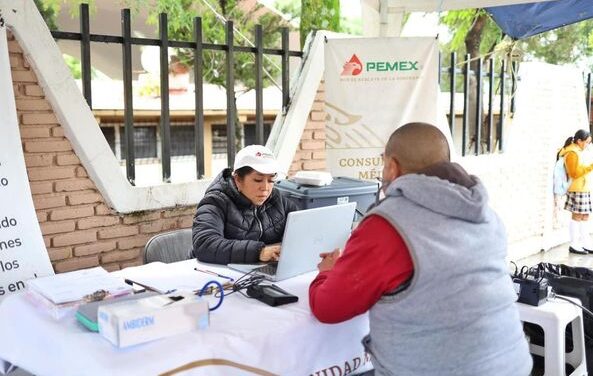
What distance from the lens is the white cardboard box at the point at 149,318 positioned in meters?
1.75

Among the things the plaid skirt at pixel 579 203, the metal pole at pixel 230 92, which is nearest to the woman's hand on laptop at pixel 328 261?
the metal pole at pixel 230 92

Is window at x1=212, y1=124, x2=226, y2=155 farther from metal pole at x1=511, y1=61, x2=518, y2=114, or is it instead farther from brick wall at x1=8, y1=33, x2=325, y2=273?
brick wall at x1=8, y1=33, x2=325, y2=273

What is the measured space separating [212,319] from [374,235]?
647 mm

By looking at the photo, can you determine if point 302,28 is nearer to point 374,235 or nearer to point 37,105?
point 37,105

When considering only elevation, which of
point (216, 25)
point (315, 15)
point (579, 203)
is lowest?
point (579, 203)

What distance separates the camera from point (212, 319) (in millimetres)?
2039

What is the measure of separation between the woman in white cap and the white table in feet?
2.46

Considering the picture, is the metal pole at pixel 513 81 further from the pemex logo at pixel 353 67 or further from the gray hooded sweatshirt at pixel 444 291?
the gray hooded sweatshirt at pixel 444 291

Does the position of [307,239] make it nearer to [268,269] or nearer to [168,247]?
[268,269]

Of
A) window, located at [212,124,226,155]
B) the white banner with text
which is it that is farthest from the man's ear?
window, located at [212,124,226,155]

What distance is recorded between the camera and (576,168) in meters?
7.48

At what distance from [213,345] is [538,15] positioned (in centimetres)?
546

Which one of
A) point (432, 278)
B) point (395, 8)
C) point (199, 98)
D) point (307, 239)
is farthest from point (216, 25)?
point (432, 278)

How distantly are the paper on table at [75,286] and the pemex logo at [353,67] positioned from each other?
2.97 meters
